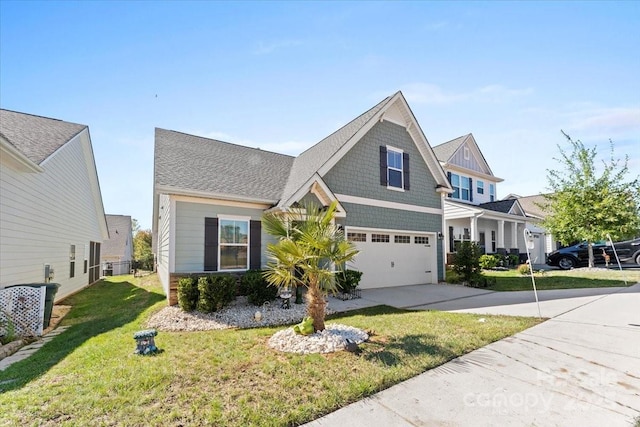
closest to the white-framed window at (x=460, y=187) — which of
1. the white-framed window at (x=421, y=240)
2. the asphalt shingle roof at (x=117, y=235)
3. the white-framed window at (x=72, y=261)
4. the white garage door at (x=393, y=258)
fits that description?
the white-framed window at (x=421, y=240)

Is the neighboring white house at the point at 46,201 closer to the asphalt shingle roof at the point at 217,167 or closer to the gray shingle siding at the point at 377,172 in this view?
the asphalt shingle roof at the point at 217,167

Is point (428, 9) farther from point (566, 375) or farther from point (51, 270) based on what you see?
point (51, 270)

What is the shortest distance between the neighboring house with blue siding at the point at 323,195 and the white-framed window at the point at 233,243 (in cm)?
3

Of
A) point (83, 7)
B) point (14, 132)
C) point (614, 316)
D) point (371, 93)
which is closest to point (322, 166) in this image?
point (371, 93)

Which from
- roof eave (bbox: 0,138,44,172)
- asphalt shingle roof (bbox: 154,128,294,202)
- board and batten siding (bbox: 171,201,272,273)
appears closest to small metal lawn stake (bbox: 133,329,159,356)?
board and batten siding (bbox: 171,201,272,273)

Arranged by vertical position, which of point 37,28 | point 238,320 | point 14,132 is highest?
point 37,28

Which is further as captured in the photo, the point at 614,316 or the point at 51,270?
the point at 51,270

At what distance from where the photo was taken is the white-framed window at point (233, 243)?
9.52 m

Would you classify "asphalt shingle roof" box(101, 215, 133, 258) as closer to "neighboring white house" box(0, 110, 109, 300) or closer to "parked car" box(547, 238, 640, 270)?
"neighboring white house" box(0, 110, 109, 300)

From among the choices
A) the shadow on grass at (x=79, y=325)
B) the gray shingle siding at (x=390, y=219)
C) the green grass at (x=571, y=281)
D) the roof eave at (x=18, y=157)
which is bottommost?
the shadow on grass at (x=79, y=325)

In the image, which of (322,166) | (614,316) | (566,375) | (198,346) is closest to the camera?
(566,375)

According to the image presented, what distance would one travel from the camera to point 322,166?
35.3 ft

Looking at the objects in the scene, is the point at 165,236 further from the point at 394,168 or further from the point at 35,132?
the point at 394,168

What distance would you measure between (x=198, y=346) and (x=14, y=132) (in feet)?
34.0
